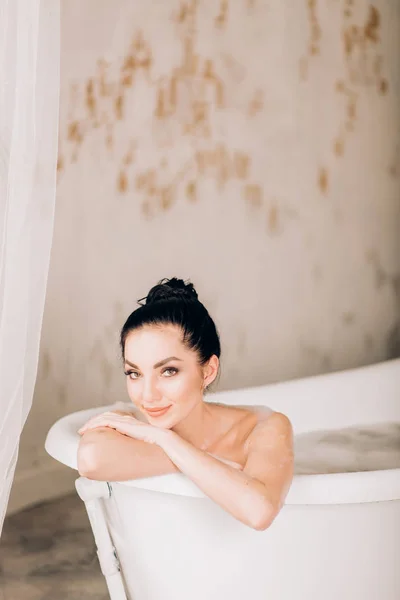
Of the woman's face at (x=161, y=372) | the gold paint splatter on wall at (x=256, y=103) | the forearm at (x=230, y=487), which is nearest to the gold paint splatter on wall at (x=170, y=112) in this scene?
the gold paint splatter on wall at (x=256, y=103)

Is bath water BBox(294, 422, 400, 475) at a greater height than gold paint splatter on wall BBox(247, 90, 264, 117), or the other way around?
gold paint splatter on wall BBox(247, 90, 264, 117)

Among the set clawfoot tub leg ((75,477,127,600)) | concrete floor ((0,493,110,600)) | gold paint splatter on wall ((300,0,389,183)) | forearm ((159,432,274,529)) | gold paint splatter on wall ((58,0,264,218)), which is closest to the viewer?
forearm ((159,432,274,529))

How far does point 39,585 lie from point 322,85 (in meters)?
2.11

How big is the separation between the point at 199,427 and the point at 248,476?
0.67 ft

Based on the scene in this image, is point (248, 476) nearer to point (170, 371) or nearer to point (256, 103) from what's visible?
point (170, 371)

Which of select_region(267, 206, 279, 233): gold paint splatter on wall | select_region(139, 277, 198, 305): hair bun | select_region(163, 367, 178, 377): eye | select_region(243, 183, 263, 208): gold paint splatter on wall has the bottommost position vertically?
select_region(163, 367, 178, 377): eye

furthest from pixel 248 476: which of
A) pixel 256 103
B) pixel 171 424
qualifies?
pixel 256 103

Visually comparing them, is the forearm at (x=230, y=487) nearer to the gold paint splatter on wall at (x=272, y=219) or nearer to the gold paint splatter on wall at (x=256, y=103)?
the gold paint splatter on wall at (x=272, y=219)

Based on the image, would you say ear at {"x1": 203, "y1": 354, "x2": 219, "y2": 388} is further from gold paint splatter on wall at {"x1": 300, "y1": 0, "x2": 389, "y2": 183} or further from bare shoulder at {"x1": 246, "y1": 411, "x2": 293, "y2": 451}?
gold paint splatter on wall at {"x1": 300, "y1": 0, "x2": 389, "y2": 183}

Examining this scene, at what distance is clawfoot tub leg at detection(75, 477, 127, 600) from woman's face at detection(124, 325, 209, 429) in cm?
24

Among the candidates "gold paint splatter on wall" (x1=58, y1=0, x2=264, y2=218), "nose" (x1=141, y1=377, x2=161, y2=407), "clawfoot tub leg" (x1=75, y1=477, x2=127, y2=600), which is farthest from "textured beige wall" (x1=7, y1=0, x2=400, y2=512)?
"nose" (x1=141, y1=377, x2=161, y2=407)

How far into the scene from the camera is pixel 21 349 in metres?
1.11

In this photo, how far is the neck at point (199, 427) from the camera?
1.22 meters

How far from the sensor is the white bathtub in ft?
3.84
